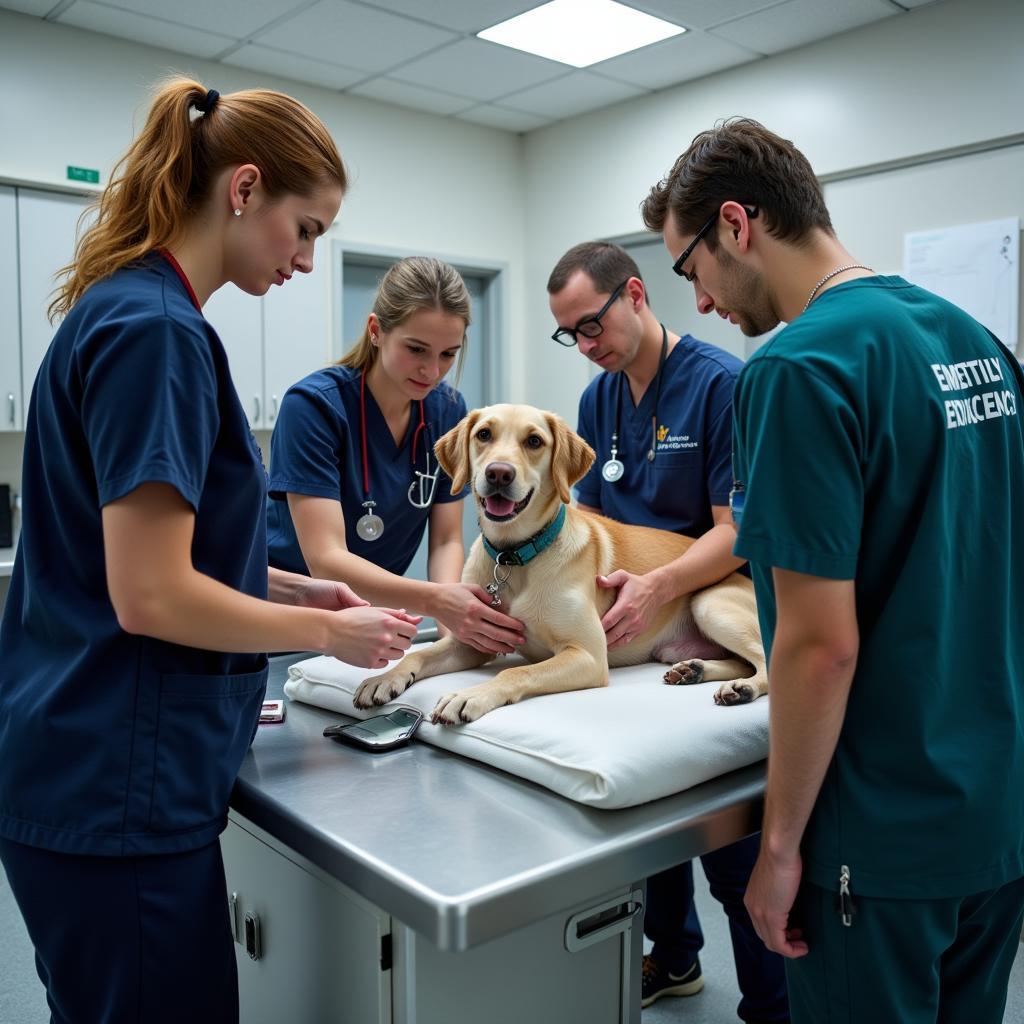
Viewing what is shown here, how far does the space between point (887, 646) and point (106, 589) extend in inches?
34.6

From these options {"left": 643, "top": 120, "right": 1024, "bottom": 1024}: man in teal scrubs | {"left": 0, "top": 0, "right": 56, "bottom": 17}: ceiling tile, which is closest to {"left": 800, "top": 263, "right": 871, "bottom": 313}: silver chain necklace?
{"left": 643, "top": 120, "right": 1024, "bottom": 1024}: man in teal scrubs

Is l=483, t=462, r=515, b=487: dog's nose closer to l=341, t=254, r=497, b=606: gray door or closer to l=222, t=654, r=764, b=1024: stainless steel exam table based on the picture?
l=222, t=654, r=764, b=1024: stainless steel exam table

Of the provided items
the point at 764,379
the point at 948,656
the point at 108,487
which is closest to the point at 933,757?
the point at 948,656

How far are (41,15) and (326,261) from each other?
1587 mm

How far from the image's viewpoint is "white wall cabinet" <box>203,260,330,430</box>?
174 inches

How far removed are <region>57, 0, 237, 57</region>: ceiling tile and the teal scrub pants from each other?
4.27 m

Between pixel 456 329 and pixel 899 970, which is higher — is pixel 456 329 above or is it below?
above

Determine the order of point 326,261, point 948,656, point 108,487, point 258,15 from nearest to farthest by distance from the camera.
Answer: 1. point 108,487
2. point 948,656
3. point 258,15
4. point 326,261

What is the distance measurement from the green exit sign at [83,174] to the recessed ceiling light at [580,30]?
1.80 meters

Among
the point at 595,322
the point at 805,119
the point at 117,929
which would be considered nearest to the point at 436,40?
the point at 805,119

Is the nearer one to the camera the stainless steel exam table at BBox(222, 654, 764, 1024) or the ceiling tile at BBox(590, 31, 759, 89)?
the stainless steel exam table at BBox(222, 654, 764, 1024)

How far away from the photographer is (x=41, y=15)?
402 cm

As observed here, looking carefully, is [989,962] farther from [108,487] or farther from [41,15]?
[41,15]

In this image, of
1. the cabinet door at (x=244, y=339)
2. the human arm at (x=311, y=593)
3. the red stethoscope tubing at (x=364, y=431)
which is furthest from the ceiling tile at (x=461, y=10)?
the human arm at (x=311, y=593)
